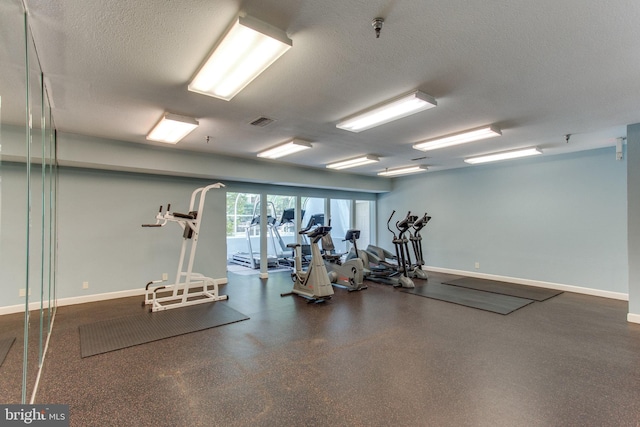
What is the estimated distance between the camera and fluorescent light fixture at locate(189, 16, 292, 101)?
182 cm

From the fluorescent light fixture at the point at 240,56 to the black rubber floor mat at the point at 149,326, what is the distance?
2.74 meters

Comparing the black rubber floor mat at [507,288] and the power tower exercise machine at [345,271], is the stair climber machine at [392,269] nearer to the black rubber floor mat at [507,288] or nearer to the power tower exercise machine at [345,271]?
the power tower exercise machine at [345,271]

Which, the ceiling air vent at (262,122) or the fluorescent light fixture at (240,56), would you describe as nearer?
the fluorescent light fixture at (240,56)

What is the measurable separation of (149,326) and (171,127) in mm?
Answer: 2496

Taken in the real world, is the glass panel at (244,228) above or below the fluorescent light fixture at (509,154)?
below

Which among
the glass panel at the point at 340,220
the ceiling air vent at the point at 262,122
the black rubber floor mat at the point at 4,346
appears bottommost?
the black rubber floor mat at the point at 4,346

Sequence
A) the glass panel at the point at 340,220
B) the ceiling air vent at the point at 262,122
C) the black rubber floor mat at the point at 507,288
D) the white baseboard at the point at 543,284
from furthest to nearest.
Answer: the glass panel at the point at 340,220 < the black rubber floor mat at the point at 507,288 < the white baseboard at the point at 543,284 < the ceiling air vent at the point at 262,122

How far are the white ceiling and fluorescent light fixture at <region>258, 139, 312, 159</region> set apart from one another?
0.41 m

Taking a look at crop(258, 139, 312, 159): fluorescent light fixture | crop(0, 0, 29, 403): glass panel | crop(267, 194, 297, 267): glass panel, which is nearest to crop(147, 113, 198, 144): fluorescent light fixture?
crop(258, 139, 312, 159): fluorescent light fixture

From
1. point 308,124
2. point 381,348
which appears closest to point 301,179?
point 308,124

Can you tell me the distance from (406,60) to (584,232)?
17.4ft

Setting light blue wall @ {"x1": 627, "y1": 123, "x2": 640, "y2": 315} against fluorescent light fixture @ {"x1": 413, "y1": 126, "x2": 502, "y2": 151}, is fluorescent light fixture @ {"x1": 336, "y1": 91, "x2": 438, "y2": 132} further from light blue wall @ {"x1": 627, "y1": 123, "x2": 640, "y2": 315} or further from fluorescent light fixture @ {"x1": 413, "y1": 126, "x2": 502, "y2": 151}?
light blue wall @ {"x1": 627, "y1": 123, "x2": 640, "y2": 315}

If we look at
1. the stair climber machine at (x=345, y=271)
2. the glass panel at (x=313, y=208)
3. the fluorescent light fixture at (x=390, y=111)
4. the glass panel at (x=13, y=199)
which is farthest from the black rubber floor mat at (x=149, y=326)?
the glass panel at (x=313, y=208)

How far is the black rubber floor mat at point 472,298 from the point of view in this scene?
14.9 ft
